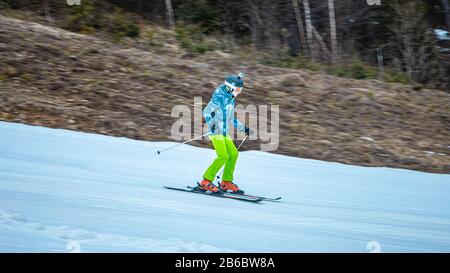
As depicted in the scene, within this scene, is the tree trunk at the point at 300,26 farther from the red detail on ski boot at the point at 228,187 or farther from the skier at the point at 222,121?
the red detail on ski boot at the point at 228,187

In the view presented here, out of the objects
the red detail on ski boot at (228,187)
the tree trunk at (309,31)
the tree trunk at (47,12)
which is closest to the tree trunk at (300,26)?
the tree trunk at (309,31)

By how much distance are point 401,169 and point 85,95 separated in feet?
24.8

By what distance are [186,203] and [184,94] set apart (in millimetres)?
7914

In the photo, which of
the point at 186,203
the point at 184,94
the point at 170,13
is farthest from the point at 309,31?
the point at 186,203

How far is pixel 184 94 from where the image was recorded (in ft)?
50.0

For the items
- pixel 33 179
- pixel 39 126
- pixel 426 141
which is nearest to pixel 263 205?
pixel 33 179

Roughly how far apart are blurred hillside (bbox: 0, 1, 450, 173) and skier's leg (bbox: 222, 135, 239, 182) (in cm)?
383

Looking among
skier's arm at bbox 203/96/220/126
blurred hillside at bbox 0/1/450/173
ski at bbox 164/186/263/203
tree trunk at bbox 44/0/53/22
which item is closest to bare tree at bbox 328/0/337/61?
blurred hillside at bbox 0/1/450/173

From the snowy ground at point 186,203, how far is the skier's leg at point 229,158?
558mm

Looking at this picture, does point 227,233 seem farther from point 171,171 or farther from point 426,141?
point 426,141

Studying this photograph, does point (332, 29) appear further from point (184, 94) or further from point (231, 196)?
point (231, 196)

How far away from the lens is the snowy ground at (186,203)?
5.84 meters

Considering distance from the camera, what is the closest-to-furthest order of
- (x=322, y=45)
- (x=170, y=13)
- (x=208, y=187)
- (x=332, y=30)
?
(x=208, y=187) < (x=332, y=30) < (x=322, y=45) < (x=170, y=13)

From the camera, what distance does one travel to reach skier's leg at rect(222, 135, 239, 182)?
27.6ft
